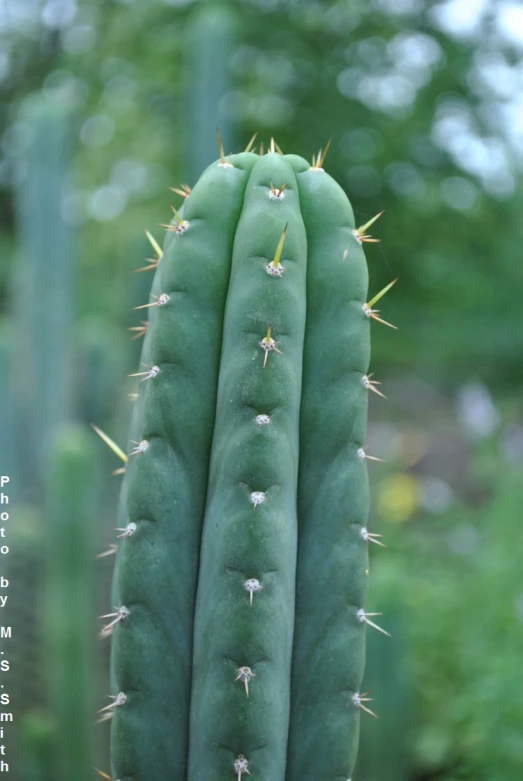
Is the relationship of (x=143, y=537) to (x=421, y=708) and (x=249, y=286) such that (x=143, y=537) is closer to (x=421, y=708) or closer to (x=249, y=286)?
(x=249, y=286)

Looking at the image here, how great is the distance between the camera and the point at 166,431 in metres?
1.79

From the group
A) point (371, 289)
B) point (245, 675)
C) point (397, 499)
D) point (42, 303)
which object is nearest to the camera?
point (245, 675)

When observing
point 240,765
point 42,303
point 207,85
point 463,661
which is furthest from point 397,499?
point 240,765

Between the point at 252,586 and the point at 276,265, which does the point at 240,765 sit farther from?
the point at 276,265

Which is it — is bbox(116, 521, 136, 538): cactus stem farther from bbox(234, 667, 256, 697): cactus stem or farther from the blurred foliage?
the blurred foliage

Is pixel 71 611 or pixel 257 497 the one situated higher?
pixel 257 497

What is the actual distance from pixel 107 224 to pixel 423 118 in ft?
19.6

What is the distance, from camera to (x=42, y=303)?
6.39m

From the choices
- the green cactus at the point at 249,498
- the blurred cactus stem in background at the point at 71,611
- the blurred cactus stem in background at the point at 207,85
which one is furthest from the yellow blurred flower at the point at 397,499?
the green cactus at the point at 249,498

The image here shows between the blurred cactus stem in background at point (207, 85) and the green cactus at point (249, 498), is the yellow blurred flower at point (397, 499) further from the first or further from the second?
the green cactus at point (249, 498)

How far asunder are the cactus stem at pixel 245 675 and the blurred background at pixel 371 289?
173 centimetres

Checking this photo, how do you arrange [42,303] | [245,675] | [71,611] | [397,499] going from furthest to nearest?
[42,303], [397,499], [71,611], [245,675]

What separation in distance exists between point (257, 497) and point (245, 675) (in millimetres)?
321

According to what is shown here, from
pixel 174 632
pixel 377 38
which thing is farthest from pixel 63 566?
pixel 377 38
